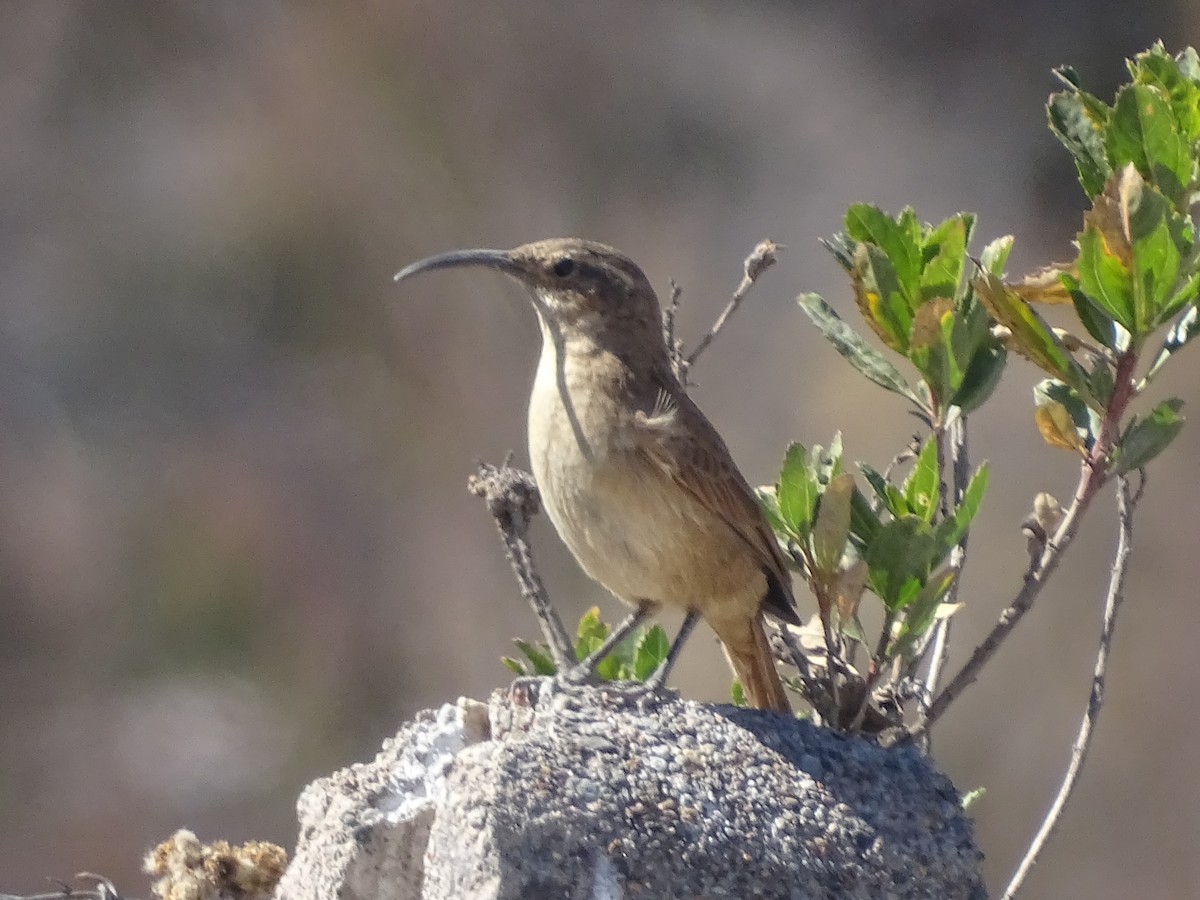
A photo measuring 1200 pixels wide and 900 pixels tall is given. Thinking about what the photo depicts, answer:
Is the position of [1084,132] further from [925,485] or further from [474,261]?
[474,261]

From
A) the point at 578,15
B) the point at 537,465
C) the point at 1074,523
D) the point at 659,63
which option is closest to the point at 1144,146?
the point at 1074,523

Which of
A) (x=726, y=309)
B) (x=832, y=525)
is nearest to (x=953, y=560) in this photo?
(x=832, y=525)

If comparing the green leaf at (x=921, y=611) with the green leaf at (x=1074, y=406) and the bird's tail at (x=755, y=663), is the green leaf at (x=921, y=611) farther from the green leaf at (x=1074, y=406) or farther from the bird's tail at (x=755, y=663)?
the bird's tail at (x=755, y=663)

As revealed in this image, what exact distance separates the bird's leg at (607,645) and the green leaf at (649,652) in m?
0.04

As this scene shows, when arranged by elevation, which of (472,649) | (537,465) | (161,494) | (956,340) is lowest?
(956,340)

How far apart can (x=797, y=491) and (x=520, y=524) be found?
1.93ft

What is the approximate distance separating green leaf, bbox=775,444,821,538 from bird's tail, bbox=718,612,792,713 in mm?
595

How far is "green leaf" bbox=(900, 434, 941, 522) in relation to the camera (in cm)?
263

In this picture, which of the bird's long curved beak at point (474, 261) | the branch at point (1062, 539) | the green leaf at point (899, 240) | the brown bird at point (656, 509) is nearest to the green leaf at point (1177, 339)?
the branch at point (1062, 539)

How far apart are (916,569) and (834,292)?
6.75 m

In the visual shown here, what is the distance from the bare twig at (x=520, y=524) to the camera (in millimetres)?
2936

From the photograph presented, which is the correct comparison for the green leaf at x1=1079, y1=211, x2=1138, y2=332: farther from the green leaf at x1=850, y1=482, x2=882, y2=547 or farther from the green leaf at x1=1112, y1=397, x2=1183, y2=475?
the green leaf at x1=850, y1=482, x2=882, y2=547

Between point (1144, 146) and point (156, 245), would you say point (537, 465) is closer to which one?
point (1144, 146)

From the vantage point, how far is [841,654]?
281 centimetres
